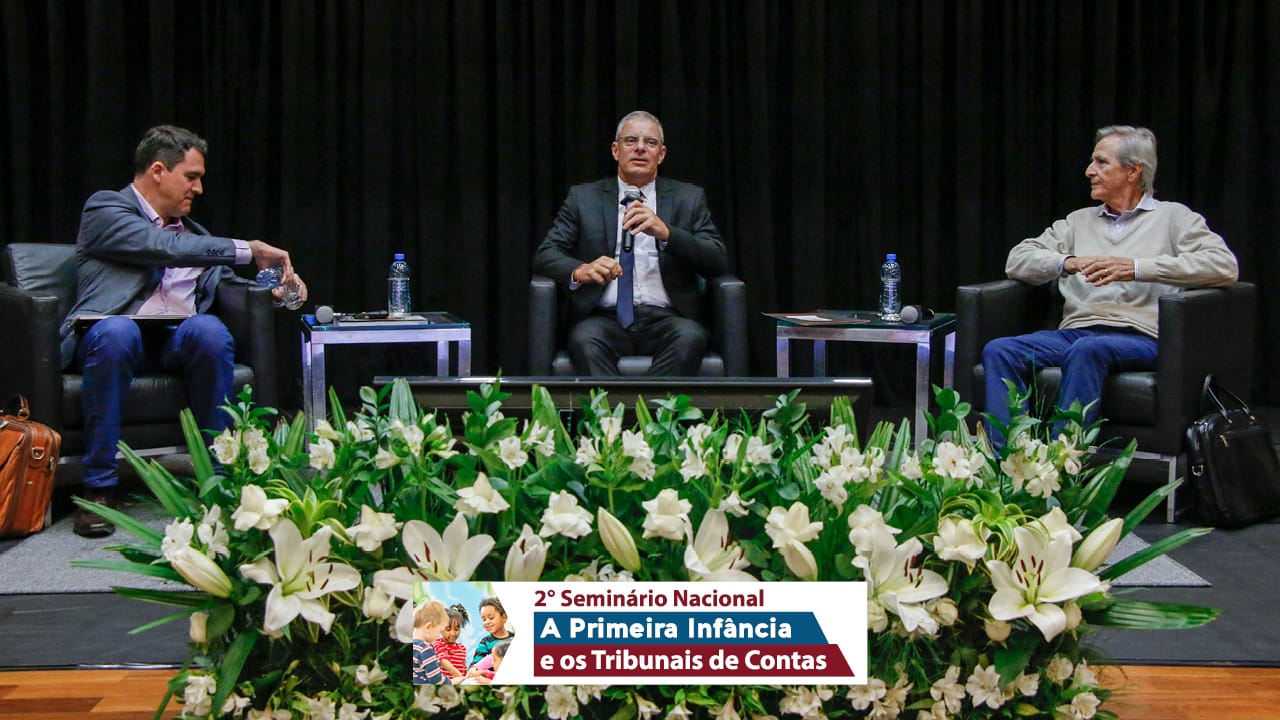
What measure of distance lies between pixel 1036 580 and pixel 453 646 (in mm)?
525

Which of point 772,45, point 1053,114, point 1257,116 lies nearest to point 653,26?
point 772,45

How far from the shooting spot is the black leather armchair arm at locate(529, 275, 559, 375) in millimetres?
3850

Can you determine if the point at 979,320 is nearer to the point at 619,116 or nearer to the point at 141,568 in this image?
the point at 619,116

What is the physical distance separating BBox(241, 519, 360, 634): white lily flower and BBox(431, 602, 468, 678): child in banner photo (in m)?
0.11

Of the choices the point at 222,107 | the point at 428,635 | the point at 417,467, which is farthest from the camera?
the point at 222,107

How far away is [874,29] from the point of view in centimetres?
516

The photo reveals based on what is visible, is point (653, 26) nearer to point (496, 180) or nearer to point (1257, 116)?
point (496, 180)

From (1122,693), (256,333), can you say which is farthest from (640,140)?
(1122,693)

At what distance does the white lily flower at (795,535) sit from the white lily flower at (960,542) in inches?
4.4

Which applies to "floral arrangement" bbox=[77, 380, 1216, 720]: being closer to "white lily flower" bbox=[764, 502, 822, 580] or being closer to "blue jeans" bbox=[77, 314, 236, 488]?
"white lily flower" bbox=[764, 502, 822, 580]

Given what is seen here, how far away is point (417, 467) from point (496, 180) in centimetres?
407

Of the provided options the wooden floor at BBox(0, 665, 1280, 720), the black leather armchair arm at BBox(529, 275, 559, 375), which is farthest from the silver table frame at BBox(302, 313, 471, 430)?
the wooden floor at BBox(0, 665, 1280, 720)

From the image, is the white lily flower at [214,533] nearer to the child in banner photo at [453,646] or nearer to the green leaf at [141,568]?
the green leaf at [141,568]

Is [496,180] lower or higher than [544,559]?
higher
